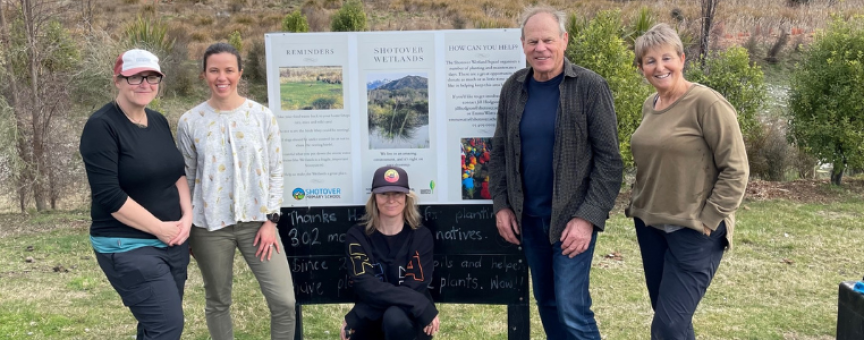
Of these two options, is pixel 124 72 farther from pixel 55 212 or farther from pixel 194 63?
pixel 194 63

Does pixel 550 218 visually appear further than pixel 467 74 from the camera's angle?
No

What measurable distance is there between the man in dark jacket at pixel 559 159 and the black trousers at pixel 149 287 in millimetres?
1680

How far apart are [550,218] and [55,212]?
9037mm

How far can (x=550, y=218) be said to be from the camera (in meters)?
3.11

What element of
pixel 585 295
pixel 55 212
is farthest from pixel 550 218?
pixel 55 212

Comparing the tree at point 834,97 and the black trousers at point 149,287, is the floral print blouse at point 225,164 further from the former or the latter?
the tree at point 834,97

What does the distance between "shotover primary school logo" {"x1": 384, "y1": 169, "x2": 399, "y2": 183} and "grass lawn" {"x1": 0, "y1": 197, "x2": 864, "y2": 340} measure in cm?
172

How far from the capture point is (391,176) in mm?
3479

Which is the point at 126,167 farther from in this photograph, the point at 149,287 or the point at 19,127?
the point at 19,127

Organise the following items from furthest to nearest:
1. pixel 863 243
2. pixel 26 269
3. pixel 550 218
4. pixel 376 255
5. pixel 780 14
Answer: pixel 780 14 → pixel 863 243 → pixel 26 269 → pixel 376 255 → pixel 550 218

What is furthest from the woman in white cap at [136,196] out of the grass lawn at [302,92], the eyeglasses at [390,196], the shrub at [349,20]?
the shrub at [349,20]

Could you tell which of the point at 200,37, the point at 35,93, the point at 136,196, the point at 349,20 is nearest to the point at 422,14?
the point at 200,37

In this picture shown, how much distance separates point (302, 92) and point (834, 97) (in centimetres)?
911

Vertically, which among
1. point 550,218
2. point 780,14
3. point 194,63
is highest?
point 780,14
